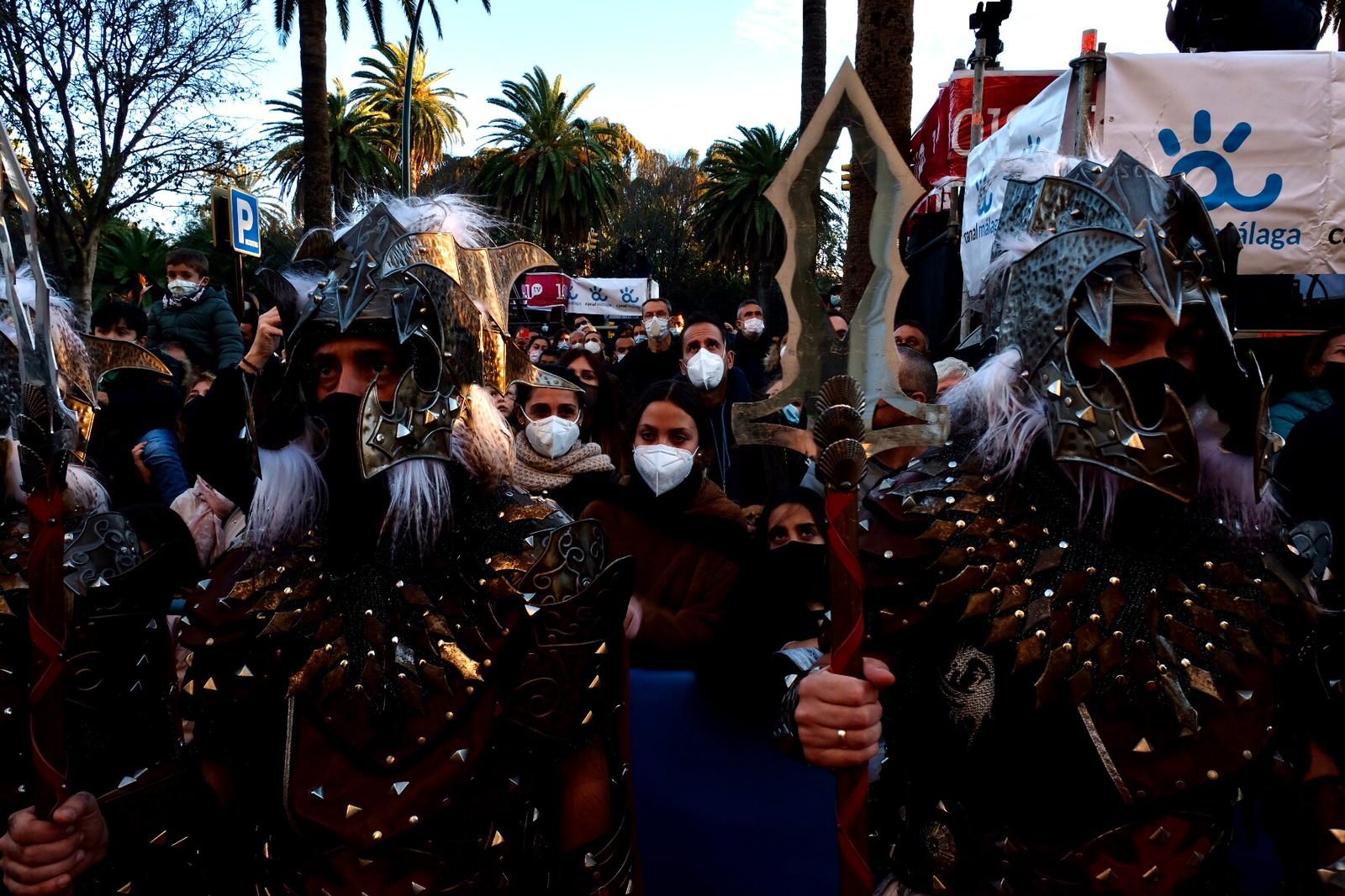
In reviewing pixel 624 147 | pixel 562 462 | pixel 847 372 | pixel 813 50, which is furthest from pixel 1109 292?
pixel 624 147

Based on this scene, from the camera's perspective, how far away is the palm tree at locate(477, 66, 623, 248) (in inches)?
1547

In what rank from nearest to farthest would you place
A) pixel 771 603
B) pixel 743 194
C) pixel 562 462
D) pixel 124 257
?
pixel 771 603
pixel 562 462
pixel 124 257
pixel 743 194

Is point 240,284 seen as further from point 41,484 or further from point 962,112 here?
point 962,112

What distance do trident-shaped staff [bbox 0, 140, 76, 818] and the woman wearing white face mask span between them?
192cm

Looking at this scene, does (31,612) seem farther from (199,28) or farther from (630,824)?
Result: (199,28)

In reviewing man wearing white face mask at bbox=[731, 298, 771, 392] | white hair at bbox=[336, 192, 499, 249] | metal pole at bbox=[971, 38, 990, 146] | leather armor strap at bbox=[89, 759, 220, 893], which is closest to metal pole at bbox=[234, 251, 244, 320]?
white hair at bbox=[336, 192, 499, 249]

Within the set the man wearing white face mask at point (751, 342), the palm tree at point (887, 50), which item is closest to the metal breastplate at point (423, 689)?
the palm tree at point (887, 50)

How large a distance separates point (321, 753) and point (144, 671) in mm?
630

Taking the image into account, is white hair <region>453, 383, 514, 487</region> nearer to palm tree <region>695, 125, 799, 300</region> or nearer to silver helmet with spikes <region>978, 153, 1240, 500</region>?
silver helmet with spikes <region>978, 153, 1240, 500</region>

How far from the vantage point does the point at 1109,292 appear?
A: 1.87 metres

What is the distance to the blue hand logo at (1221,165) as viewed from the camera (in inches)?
239

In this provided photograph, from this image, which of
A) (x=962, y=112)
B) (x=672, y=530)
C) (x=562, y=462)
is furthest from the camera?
(x=962, y=112)

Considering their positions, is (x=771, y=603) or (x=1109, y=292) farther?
(x=771, y=603)

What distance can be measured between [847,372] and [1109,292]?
1.79 ft
